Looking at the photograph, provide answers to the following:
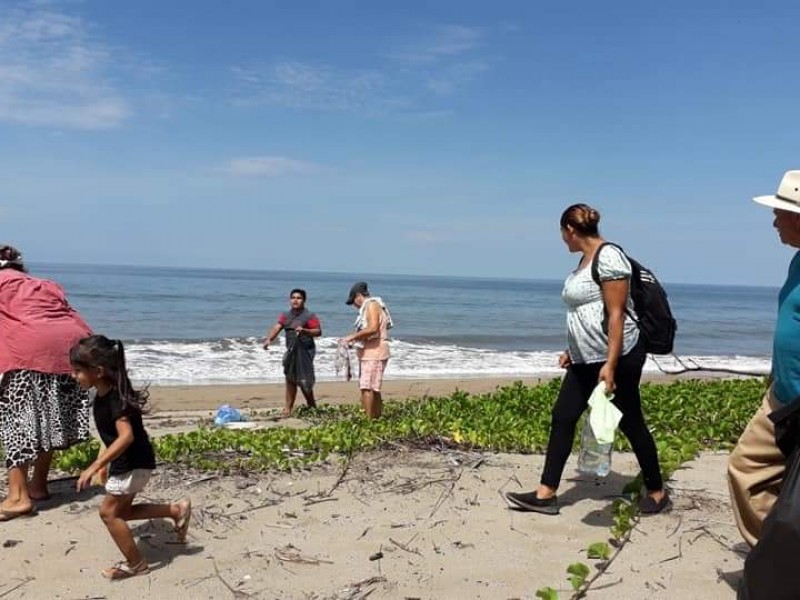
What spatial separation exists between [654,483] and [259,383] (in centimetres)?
1286

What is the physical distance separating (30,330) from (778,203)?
4405 mm

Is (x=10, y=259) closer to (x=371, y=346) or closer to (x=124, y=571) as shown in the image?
(x=124, y=571)

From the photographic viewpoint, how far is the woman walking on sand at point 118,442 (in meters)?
3.95

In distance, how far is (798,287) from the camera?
325 cm

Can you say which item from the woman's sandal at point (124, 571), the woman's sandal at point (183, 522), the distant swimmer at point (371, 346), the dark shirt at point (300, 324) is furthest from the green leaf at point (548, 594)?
the dark shirt at point (300, 324)

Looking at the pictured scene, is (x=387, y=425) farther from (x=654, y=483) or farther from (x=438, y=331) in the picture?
(x=438, y=331)

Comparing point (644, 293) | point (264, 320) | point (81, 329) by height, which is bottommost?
point (264, 320)

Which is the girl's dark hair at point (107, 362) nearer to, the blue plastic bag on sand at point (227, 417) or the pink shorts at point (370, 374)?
the pink shorts at point (370, 374)

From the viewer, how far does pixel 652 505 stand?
4.57 m

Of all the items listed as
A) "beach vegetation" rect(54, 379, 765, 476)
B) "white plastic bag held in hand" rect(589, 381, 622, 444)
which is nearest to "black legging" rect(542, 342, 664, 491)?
"white plastic bag held in hand" rect(589, 381, 622, 444)

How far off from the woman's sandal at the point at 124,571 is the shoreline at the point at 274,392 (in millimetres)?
8903

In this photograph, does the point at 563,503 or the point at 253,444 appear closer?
the point at 563,503

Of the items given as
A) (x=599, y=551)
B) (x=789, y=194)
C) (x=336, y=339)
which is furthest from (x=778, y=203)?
(x=336, y=339)

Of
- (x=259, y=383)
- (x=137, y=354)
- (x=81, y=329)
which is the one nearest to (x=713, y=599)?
Result: (x=81, y=329)
